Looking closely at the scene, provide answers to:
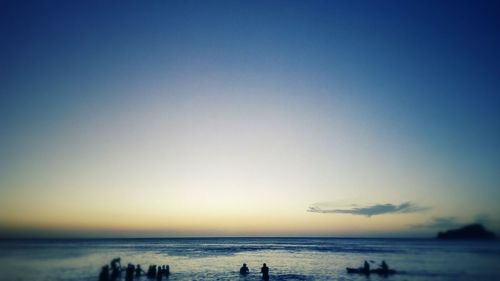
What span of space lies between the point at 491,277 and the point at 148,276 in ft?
120

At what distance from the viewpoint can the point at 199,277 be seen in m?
36.8

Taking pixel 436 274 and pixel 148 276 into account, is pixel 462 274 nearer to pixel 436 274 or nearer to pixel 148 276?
pixel 436 274

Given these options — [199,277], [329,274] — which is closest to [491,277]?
[329,274]

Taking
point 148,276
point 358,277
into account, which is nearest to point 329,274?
point 358,277

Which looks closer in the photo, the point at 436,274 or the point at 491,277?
the point at 491,277

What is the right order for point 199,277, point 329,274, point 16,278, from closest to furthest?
point 16,278, point 199,277, point 329,274

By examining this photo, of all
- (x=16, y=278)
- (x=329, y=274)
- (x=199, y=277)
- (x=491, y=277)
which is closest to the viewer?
(x=16, y=278)

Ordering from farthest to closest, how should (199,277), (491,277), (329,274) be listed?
(329,274), (199,277), (491,277)

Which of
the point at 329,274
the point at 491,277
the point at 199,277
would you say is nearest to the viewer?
the point at 491,277

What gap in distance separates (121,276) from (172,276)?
5473 mm

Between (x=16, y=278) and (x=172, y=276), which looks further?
(x=172, y=276)

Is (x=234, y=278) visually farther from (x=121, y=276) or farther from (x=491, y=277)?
(x=491, y=277)

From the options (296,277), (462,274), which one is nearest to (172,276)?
(296,277)

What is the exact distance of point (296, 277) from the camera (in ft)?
121
